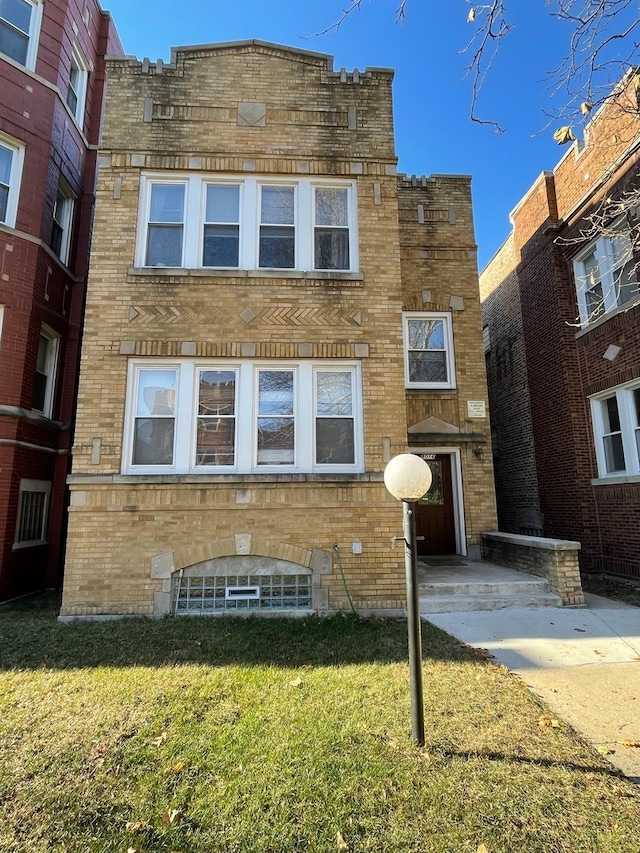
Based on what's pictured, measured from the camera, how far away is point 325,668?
187 inches

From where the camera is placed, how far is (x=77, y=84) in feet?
34.8

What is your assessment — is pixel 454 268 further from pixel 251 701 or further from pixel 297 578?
pixel 251 701

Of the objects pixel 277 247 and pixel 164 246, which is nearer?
pixel 164 246

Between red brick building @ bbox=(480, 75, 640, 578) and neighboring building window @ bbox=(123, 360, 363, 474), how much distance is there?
4.98 metres

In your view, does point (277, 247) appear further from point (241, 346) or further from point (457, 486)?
point (457, 486)

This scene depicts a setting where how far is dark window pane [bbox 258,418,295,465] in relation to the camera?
7.16m

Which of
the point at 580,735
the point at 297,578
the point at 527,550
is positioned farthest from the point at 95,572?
the point at 527,550

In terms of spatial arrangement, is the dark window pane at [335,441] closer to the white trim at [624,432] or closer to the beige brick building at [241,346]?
the beige brick building at [241,346]

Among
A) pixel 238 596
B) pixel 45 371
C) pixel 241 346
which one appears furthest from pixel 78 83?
pixel 238 596

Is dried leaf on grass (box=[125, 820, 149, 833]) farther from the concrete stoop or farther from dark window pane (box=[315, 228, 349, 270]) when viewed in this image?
dark window pane (box=[315, 228, 349, 270])

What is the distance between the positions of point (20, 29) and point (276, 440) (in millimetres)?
9423

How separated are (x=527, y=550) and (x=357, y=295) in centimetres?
506

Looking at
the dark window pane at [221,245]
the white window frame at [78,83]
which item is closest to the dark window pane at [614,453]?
the dark window pane at [221,245]

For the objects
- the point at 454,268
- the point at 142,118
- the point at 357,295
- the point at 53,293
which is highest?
the point at 142,118
